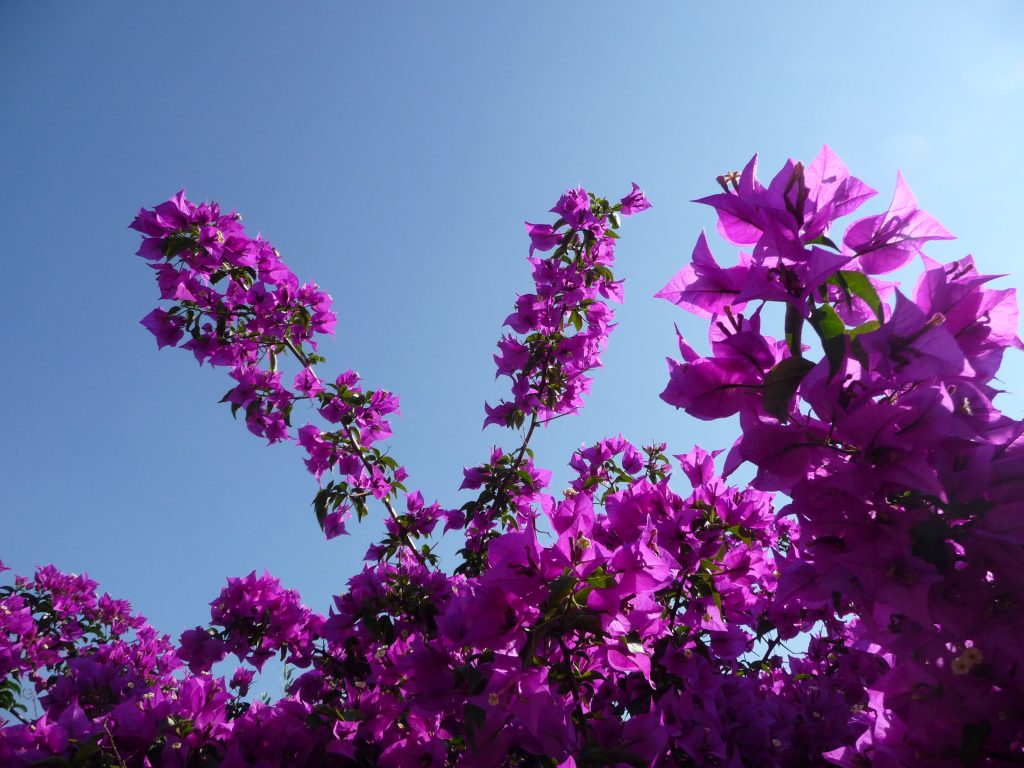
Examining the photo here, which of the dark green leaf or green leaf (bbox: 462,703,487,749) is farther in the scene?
green leaf (bbox: 462,703,487,749)

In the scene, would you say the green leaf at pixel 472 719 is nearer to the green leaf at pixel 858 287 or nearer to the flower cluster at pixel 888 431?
the flower cluster at pixel 888 431

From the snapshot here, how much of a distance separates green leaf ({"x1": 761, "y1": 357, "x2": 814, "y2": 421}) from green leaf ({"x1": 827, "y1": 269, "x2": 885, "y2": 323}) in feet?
0.58

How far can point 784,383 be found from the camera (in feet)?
3.55

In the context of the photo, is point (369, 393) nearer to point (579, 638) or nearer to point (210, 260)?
point (210, 260)

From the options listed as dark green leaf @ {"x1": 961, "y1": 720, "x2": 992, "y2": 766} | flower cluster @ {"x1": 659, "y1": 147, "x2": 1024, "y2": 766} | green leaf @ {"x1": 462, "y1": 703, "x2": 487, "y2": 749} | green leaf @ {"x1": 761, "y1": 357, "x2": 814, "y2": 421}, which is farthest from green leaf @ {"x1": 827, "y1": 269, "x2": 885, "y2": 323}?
green leaf @ {"x1": 462, "y1": 703, "x2": 487, "y2": 749}

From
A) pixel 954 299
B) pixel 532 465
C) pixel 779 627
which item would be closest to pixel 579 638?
pixel 954 299

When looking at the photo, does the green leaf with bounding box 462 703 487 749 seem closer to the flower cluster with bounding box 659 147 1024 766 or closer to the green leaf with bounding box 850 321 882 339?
the flower cluster with bounding box 659 147 1024 766

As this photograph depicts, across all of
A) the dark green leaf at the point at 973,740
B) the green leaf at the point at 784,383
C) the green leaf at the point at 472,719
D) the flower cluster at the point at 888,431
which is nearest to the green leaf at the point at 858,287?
the flower cluster at the point at 888,431

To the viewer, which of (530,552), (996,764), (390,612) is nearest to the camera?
(996,764)

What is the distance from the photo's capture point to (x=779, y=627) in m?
3.05

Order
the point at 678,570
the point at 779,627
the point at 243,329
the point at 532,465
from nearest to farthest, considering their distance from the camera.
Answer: the point at 678,570 → the point at 779,627 → the point at 243,329 → the point at 532,465

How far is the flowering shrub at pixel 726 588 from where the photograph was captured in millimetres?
1047

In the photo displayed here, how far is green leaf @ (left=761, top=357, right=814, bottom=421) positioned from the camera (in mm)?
1074

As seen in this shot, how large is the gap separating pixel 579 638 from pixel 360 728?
1.07 meters
